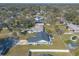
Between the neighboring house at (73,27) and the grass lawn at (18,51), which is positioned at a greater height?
the neighboring house at (73,27)

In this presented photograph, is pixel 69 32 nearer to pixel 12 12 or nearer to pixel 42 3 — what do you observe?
pixel 42 3

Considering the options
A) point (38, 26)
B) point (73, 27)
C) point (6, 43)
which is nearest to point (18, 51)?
point (6, 43)

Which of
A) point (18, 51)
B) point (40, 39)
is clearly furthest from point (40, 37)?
point (18, 51)

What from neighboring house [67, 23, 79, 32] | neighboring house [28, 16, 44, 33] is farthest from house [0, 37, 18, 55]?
neighboring house [67, 23, 79, 32]

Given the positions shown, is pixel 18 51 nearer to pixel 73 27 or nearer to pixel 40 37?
pixel 40 37

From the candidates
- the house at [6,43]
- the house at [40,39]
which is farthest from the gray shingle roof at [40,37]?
the house at [6,43]

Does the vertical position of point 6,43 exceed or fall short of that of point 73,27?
it falls short

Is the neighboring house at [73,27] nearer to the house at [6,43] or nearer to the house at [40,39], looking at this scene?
the house at [40,39]

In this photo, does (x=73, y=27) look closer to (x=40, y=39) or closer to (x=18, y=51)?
(x=40, y=39)
